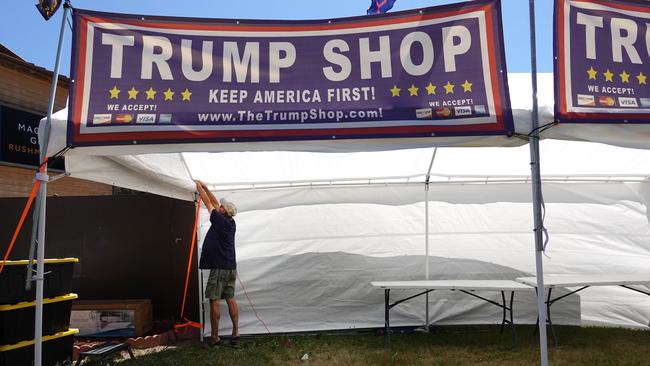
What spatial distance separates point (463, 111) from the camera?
323 centimetres

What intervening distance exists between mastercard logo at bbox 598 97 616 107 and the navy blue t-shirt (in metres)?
3.74

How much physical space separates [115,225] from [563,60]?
19.3 feet

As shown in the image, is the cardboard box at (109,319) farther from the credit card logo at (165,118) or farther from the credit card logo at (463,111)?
the credit card logo at (463,111)

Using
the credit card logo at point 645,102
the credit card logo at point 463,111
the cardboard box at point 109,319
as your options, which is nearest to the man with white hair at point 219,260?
the cardboard box at point 109,319

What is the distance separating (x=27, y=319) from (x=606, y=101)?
4304 millimetres

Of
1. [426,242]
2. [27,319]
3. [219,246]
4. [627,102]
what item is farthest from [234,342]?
[627,102]

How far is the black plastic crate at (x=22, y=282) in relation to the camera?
11.6 feet

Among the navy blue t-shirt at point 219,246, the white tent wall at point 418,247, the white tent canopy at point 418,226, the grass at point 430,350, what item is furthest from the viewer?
the white tent wall at point 418,247

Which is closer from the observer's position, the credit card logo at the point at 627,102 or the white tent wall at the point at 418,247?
the credit card logo at the point at 627,102

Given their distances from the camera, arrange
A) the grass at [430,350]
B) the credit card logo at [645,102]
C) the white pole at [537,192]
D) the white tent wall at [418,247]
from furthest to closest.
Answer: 1. the white tent wall at [418,247]
2. the grass at [430,350]
3. the credit card logo at [645,102]
4. the white pole at [537,192]

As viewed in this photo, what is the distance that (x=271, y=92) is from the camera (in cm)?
337

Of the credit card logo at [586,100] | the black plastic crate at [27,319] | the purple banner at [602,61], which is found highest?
the purple banner at [602,61]

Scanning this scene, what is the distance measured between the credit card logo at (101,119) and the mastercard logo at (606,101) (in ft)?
10.3

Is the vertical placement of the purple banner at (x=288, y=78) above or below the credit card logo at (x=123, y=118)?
above
